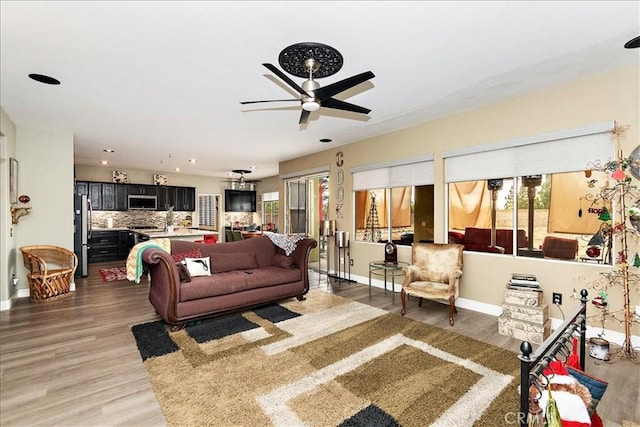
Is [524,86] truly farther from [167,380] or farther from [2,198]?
[2,198]

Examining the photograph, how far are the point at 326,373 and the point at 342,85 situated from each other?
2.39 m

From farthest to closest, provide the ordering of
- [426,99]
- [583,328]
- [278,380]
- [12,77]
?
[426,99] → [12,77] → [278,380] → [583,328]

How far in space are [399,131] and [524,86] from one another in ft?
6.28

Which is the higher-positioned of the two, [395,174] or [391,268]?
[395,174]

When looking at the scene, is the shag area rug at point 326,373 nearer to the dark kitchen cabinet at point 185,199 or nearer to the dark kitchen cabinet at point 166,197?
the dark kitchen cabinet at point 166,197

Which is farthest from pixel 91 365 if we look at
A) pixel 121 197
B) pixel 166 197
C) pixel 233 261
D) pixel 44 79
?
pixel 166 197

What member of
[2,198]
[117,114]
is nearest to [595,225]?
[117,114]

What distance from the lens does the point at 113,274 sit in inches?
251

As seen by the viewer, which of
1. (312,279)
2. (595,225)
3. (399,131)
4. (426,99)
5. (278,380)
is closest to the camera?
(278,380)

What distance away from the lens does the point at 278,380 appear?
2338 mm

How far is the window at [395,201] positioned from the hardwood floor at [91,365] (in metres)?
1.28

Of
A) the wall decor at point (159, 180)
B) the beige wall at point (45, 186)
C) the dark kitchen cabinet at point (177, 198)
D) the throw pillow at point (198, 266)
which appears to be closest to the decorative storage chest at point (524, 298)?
the throw pillow at point (198, 266)

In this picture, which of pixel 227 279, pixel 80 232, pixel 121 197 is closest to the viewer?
pixel 227 279

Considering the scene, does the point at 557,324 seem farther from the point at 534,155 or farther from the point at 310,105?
the point at 310,105
